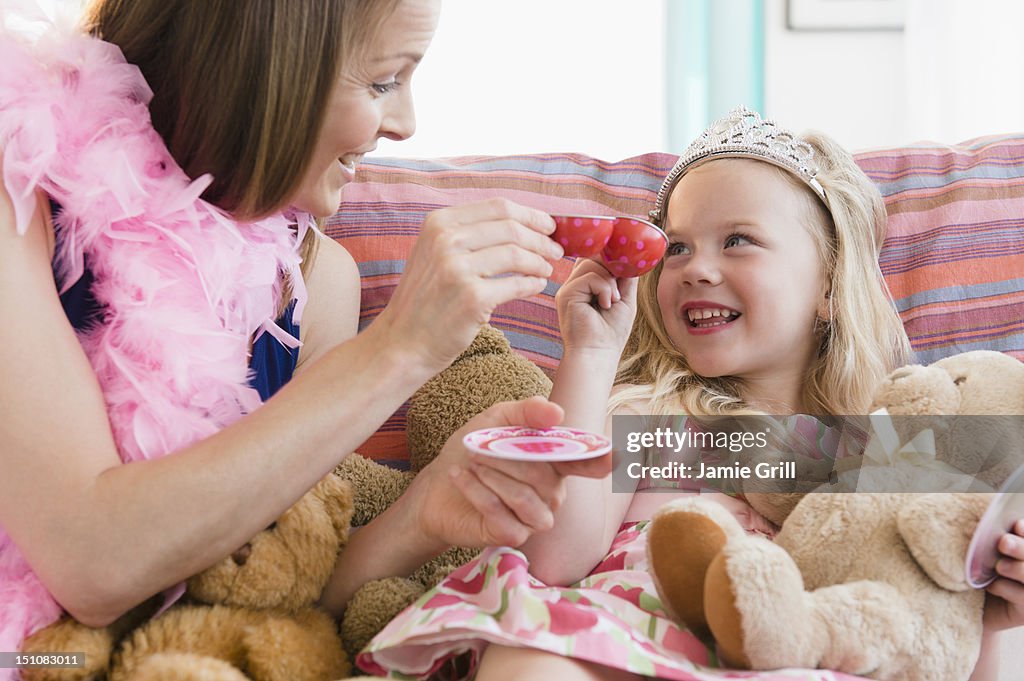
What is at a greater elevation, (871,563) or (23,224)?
(23,224)

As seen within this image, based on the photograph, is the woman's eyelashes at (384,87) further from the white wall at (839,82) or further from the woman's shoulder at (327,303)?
the white wall at (839,82)

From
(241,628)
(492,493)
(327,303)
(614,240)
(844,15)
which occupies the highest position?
(844,15)

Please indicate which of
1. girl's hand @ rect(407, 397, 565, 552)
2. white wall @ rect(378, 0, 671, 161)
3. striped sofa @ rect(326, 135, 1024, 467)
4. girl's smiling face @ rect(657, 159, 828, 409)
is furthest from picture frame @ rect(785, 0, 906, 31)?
girl's hand @ rect(407, 397, 565, 552)

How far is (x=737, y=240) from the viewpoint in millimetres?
1371

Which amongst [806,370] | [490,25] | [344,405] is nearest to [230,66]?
[344,405]

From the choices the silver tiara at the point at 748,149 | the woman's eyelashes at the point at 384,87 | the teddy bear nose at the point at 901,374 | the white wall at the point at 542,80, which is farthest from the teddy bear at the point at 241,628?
the white wall at the point at 542,80

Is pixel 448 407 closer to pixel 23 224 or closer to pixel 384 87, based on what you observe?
pixel 384 87

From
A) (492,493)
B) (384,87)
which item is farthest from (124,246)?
(492,493)

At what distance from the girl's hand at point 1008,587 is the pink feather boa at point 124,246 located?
76 cm

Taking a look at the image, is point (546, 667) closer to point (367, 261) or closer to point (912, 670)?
point (912, 670)

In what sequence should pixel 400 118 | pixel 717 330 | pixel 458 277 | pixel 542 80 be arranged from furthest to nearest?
pixel 542 80 → pixel 717 330 → pixel 400 118 → pixel 458 277

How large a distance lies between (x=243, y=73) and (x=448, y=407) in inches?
19.8

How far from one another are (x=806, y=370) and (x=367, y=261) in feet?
2.31

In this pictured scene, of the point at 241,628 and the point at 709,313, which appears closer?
the point at 241,628
